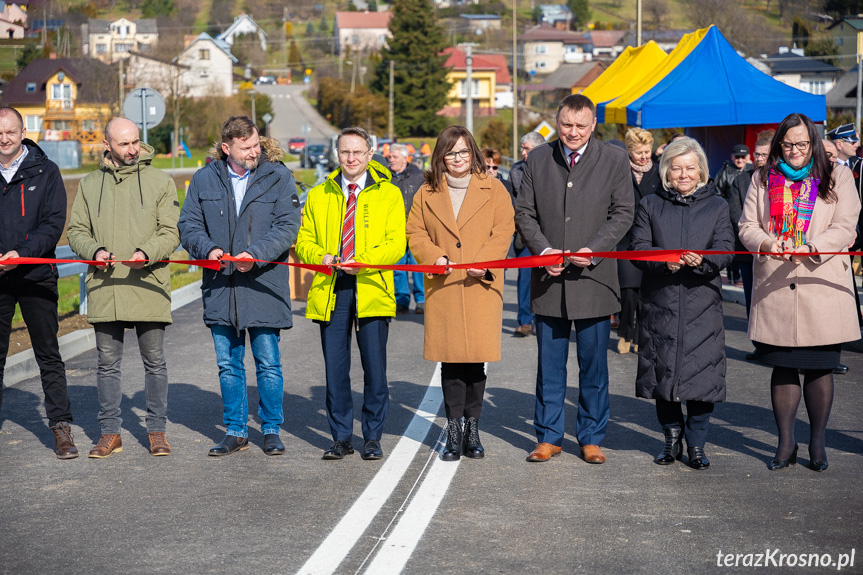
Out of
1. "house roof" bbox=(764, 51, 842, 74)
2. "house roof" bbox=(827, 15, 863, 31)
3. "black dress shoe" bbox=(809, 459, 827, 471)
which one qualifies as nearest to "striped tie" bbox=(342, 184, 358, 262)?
"black dress shoe" bbox=(809, 459, 827, 471)

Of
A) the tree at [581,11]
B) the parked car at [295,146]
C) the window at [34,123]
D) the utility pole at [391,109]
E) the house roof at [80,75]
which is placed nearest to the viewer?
the house roof at [80,75]

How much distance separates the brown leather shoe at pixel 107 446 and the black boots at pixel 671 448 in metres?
3.46

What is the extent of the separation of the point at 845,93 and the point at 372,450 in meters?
73.8

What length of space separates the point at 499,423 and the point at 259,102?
92608 mm

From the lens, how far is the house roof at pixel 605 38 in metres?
138

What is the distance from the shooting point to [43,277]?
22.1 ft

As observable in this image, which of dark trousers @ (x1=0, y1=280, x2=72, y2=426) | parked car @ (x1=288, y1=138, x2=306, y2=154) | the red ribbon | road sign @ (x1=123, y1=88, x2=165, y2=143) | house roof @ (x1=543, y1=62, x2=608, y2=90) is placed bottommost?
dark trousers @ (x1=0, y1=280, x2=72, y2=426)

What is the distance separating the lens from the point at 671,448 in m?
6.27

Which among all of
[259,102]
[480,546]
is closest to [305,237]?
[480,546]

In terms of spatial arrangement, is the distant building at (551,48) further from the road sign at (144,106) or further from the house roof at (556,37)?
the road sign at (144,106)

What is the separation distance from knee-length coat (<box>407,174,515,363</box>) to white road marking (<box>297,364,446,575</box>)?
27.3 inches

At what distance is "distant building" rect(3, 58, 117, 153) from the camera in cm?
5200

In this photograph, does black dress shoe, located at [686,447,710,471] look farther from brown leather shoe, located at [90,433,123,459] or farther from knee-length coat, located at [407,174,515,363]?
brown leather shoe, located at [90,433,123,459]

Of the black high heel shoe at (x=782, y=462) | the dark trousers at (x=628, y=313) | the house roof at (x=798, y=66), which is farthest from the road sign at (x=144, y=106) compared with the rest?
the house roof at (x=798, y=66)
